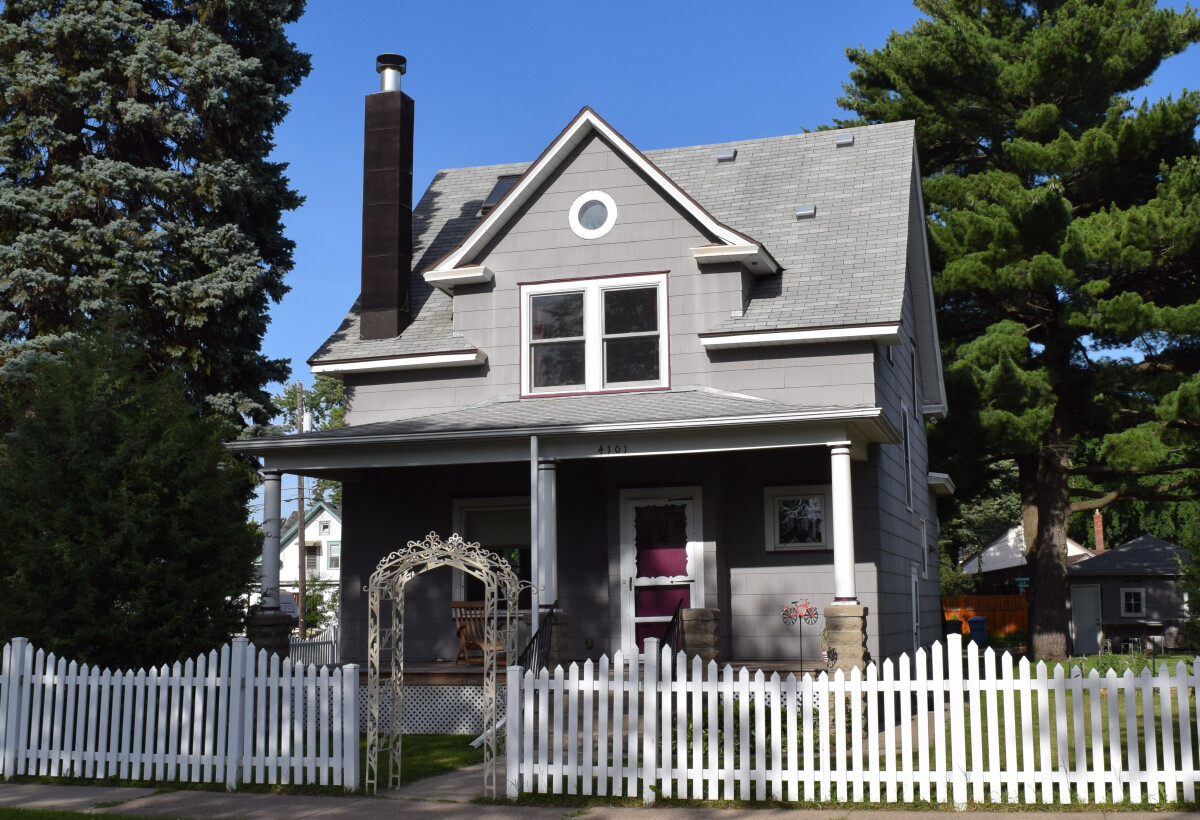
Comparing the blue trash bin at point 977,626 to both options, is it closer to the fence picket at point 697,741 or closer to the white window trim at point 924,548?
the white window trim at point 924,548

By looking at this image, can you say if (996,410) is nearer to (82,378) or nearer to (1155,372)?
(1155,372)

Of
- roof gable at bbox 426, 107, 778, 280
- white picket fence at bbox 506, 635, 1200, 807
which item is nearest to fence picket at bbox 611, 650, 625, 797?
white picket fence at bbox 506, 635, 1200, 807

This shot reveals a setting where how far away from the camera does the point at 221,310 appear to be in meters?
19.5

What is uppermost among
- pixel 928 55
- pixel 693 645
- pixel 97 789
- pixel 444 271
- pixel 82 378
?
pixel 928 55

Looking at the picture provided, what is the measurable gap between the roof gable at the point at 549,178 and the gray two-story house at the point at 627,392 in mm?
35

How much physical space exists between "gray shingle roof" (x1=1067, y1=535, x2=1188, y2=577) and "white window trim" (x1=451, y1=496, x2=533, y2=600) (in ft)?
74.3

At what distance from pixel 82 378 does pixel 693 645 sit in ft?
23.9

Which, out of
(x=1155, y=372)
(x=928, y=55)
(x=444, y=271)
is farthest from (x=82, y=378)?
(x=1155, y=372)

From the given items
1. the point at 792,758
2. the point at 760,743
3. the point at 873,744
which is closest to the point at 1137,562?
the point at 873,744

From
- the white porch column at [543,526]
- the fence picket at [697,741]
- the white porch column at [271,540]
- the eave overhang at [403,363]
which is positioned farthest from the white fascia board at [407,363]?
the fence picket at [697,741]

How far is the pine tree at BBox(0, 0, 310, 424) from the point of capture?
1856 centimetres

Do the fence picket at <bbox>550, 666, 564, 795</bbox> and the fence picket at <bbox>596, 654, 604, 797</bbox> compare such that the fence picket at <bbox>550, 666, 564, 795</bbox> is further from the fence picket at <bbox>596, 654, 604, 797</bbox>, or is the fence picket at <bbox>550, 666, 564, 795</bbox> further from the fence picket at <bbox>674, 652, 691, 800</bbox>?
the fence picket at <bbox>674, 652, 691, 800</bbox>

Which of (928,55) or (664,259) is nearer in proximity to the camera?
(664,259)

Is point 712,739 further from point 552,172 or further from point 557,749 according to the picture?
point 552,172
